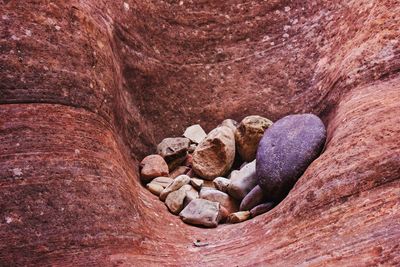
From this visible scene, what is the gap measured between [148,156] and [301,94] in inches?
69.3

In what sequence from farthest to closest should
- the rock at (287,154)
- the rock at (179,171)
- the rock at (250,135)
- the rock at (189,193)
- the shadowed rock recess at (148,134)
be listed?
1. the rock at (179,171)
2. the rock at (250,135)
3. the rock at (189,193)
4. the rock at (287,154)
5. the shadowed rock recess at (148,134)

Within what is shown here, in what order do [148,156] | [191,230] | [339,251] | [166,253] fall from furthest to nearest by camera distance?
[148,156] < [191,230] < [166,253] < [339,251]

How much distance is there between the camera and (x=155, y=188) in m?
4.48

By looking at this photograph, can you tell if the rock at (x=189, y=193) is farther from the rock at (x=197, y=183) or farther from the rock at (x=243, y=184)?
the rock at (x=243, y=184)

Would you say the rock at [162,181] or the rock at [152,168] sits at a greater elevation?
the rock at [152,168]

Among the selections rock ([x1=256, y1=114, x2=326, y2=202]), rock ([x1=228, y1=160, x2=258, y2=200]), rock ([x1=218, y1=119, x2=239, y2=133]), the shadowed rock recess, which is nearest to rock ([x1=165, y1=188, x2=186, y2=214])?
the shadowed rock recess

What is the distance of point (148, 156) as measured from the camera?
4.82 metres

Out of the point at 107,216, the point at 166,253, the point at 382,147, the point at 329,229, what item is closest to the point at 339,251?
the point at 329,229

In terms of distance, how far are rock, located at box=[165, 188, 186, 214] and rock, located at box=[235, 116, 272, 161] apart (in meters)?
0.82

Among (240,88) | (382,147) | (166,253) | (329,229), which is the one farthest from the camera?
(240,88)

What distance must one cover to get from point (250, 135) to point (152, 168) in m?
1.02

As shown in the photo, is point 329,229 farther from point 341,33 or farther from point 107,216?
point 341,33

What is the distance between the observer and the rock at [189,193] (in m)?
4.32

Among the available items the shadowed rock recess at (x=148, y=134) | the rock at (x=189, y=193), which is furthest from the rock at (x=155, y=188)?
the rock at (x=189, y=193)
